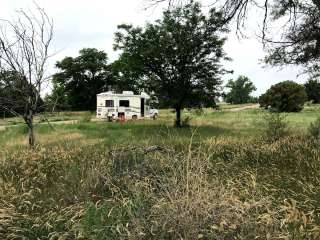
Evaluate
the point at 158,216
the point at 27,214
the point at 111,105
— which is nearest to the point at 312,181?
the point at 158,216

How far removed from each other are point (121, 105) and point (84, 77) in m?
35.7

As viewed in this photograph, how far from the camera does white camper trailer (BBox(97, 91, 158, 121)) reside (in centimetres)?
5247

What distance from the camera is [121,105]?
52.7 meters

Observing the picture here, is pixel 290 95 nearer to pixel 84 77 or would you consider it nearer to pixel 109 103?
pixel 109 103

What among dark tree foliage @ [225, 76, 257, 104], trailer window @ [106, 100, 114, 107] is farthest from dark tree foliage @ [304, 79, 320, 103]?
dark tree foliage @ [225, 76, 257, 104]

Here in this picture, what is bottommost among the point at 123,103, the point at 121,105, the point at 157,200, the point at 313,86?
the point at 157,200

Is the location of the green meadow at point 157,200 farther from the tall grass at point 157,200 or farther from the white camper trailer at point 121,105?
the white camper trailer at point 121,105

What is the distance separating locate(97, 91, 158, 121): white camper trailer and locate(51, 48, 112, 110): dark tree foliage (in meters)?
33.2

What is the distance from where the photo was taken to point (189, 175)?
5242 mm

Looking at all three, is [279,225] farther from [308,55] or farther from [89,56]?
[89,56]

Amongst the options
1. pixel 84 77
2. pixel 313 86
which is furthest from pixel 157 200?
pixel 84 77

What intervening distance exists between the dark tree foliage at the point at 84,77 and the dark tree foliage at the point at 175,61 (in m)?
46.8

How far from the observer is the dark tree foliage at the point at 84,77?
86.3 m

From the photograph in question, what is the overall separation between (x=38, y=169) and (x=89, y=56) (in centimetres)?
8083
